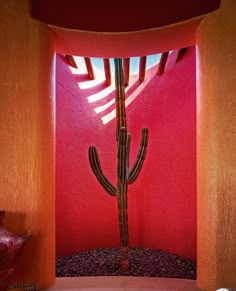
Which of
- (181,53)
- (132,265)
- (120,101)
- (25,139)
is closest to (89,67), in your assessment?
(120,101)

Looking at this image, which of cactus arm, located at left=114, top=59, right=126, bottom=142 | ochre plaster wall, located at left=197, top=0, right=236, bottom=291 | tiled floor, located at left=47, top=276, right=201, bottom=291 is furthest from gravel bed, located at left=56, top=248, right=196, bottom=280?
cactus arm, located at left=114, top=59, right=126, bottom=142

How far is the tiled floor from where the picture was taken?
2.31 meters

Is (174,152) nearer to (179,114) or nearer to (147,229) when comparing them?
(179,114)

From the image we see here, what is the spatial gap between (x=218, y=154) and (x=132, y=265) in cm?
168

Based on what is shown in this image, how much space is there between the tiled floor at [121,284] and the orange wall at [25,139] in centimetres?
18

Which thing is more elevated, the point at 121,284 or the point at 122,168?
the point at 122,168

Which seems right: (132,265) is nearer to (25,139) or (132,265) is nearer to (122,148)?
(122,148)

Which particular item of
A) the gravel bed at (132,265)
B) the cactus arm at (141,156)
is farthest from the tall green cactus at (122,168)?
the gravel bed at (132,265)

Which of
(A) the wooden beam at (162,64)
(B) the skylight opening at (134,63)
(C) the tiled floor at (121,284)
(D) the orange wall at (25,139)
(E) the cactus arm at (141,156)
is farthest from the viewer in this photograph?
(B) the skylight opening at (134,63)

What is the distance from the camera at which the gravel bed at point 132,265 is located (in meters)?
Result: 2.87

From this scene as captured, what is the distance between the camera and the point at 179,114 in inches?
134

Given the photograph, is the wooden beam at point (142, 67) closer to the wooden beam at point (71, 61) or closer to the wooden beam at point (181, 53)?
the wooden beam at point (181, 53)

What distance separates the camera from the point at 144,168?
3770 mm

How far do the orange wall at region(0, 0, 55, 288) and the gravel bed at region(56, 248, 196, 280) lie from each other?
28.1 inches
